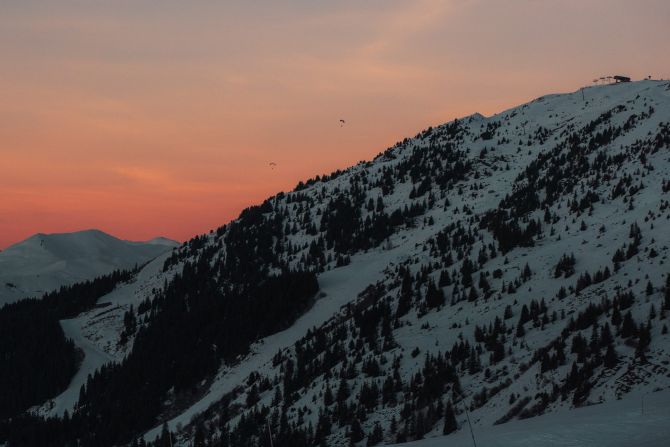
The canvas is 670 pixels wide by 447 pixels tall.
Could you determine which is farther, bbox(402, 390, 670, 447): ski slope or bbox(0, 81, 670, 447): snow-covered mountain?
bbox(0, 81, 670, 447): snow-covered mountain

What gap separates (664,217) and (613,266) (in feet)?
51.4

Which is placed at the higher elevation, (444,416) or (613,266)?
(613,266)

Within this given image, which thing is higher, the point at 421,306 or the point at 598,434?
the point at 598,434

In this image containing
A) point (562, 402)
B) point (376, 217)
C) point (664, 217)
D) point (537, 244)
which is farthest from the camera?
point (376, 217)

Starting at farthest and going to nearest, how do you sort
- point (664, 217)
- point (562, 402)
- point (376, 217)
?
point (376, 217) → point (664, 217) → point (562, 402)

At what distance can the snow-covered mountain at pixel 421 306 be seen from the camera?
4741cm

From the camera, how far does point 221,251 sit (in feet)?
489

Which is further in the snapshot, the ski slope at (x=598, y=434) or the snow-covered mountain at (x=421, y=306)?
the snow-covered mountain at (x=421, y=306)

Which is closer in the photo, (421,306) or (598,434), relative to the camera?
(598,434)

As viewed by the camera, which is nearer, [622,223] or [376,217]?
[622,223]

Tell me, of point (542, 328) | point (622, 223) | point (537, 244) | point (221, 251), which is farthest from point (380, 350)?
point (221, 251)

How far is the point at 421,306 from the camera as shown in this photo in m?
80.4

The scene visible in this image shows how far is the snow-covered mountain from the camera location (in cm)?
4741

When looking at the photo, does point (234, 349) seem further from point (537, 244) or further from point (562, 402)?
point (562, 402)
